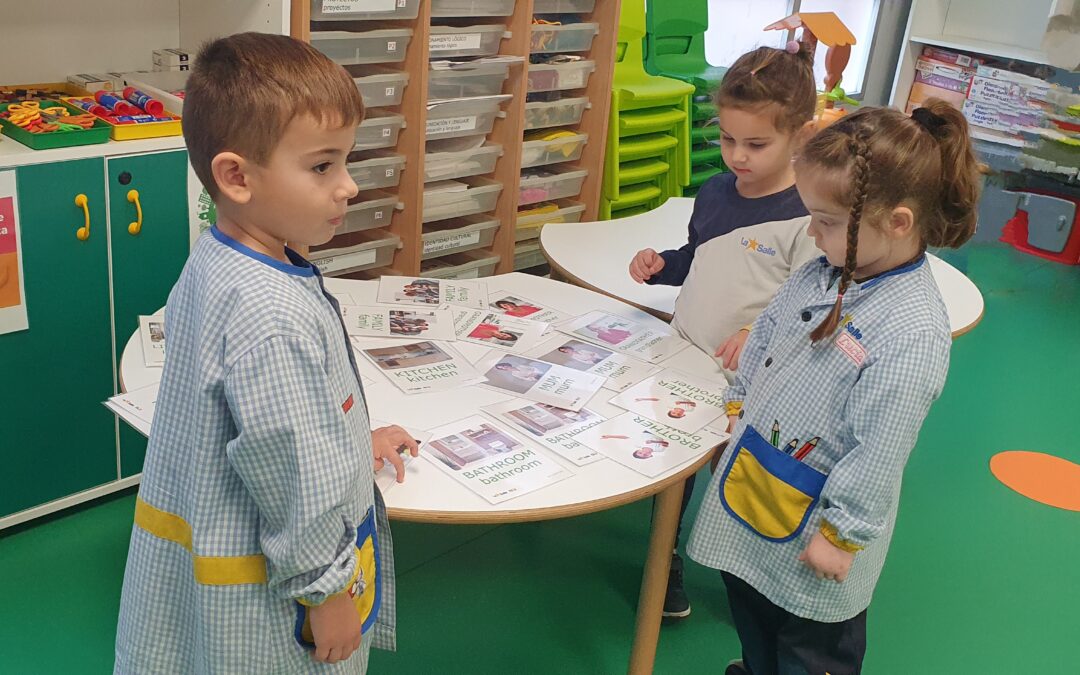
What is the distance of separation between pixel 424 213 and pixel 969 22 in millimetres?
3919

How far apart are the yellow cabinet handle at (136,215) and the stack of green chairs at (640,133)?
1.78m

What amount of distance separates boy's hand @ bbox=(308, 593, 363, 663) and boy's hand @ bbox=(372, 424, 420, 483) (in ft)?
0.91

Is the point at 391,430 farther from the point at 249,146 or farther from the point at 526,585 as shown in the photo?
the point at 526,585

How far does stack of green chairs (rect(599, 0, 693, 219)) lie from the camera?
11.5ft

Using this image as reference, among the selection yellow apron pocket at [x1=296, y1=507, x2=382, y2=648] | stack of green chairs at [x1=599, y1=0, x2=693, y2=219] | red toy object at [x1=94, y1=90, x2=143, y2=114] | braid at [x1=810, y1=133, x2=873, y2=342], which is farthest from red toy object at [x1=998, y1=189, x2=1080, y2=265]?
yellow apron pocket at [x1=296, y1=507, x2=382, y2=648]

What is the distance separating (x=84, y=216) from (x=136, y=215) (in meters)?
0.12

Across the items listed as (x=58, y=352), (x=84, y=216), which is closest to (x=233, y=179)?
(x=84, y=216)

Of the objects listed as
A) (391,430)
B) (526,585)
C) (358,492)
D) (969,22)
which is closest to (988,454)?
(526,585)

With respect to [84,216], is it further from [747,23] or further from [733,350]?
[747,23]

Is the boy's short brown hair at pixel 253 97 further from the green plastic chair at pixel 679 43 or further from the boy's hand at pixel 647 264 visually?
the green plastic chair at pixel 679 43

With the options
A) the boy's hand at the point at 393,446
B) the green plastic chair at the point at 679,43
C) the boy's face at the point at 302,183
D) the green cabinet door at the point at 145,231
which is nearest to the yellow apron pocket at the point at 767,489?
the boy's hand at the point at 393,446

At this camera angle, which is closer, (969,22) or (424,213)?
(424,213)

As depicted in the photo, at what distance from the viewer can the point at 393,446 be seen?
1422mm

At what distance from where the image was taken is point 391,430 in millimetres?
1443
